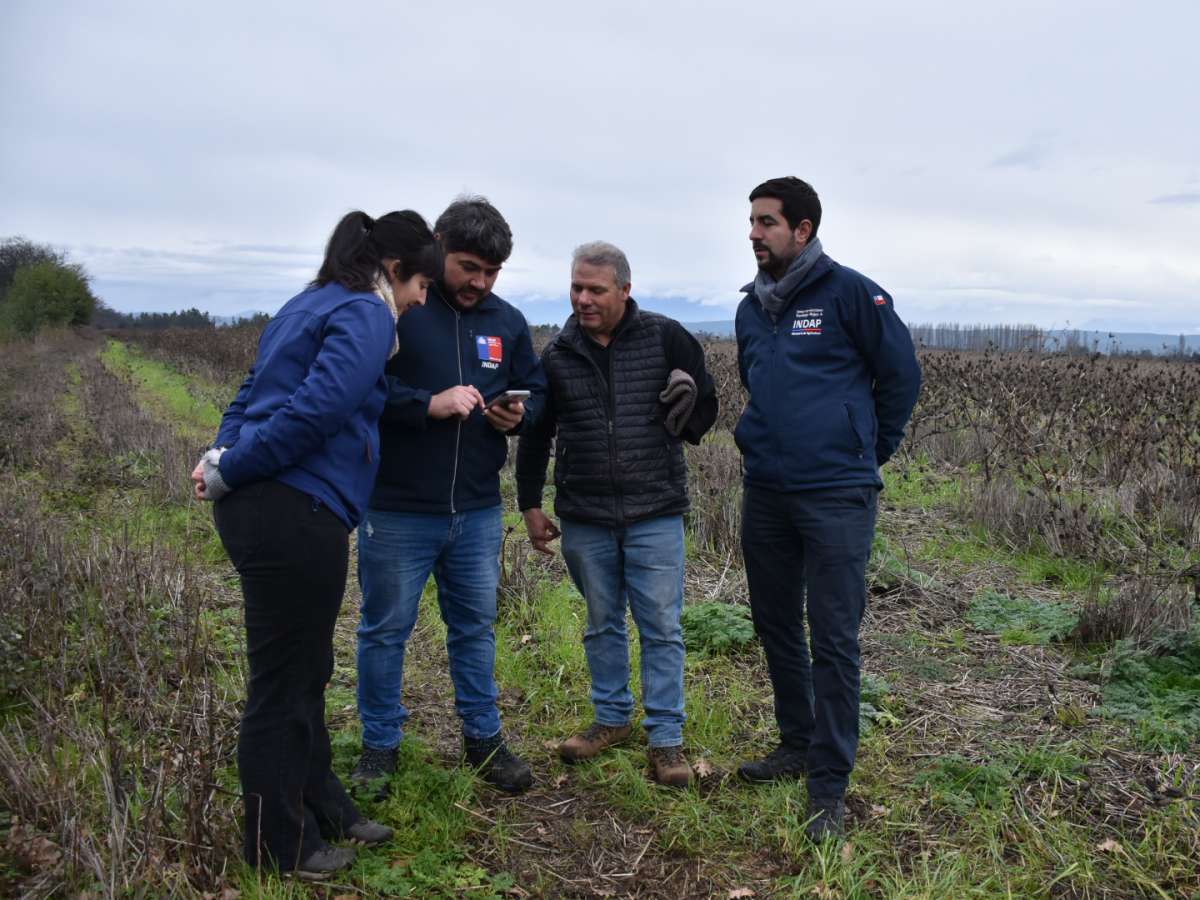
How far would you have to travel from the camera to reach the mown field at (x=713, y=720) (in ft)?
8.87

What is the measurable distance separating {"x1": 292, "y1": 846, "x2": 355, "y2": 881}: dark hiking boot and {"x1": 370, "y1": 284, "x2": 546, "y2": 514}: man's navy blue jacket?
42.0 inches

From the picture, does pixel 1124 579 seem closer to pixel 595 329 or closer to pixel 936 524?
pixel 936 524

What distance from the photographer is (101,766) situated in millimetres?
2721

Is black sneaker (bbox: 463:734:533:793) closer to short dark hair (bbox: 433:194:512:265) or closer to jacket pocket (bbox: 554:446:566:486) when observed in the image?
jacket pocket (bbox: 554:446:566:486)

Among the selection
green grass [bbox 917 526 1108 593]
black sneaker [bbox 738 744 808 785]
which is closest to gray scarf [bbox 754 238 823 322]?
black sneaker [bbox 738 744 808 785]

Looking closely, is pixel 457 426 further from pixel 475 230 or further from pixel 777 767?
pixel 777 767

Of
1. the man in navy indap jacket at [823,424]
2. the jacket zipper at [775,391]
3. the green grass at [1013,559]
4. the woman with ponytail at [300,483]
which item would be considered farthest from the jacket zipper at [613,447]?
the green grass at [1013,559]

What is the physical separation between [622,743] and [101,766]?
1859 mm

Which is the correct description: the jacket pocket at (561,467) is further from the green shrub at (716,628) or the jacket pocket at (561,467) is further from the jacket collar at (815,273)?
the green shrub at (716,628)

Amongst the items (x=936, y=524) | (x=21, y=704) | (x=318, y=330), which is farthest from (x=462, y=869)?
(x=936, y=524)

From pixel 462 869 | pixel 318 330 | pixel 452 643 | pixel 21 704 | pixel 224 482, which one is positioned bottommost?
pixel 462 869

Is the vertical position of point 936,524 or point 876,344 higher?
point 876,344

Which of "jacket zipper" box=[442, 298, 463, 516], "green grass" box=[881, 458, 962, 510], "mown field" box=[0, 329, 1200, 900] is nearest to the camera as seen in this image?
"mown field" box=[0, 329, 1200, 900]

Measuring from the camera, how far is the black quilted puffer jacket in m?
3.34
